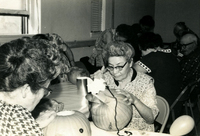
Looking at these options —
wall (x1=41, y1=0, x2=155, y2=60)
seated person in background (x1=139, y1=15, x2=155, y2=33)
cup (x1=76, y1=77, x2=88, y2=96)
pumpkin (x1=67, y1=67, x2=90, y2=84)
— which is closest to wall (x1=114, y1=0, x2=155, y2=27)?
wall (x1=41, y1=0, x2=155, y2=60)

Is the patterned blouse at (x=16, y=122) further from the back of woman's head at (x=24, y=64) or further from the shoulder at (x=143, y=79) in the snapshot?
the shoulder at (x=143, y=79)

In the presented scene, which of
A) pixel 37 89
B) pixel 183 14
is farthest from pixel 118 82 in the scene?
pixel 183 14

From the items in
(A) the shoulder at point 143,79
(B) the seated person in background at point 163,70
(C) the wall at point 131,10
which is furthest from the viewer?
(C) the wall at point 131,10

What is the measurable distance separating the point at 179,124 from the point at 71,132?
0.63 metres

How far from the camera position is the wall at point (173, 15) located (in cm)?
823

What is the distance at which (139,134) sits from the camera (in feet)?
5.15

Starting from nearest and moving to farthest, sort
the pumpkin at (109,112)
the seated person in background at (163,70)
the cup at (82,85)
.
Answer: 1. the pumpkin at (109,112)
2. the cup at (82,85)
3. the seated person in background at (163,70)

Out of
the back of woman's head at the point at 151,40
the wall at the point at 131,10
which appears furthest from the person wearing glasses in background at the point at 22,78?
the wall at the point at 131,10

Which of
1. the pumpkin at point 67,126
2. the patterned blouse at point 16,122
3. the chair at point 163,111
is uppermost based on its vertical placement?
the patterned blouse at point 16,122

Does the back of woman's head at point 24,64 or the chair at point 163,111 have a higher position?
the back of woman's head at point 24,64

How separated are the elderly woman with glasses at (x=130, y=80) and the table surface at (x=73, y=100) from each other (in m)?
0.31

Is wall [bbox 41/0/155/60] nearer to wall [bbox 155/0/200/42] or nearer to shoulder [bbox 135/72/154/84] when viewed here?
shoulder [bbox 135/72/154/84]

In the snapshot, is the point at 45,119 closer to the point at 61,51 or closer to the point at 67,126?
the point at 67,126

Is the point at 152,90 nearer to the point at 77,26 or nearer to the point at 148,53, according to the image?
the point at 148,53
